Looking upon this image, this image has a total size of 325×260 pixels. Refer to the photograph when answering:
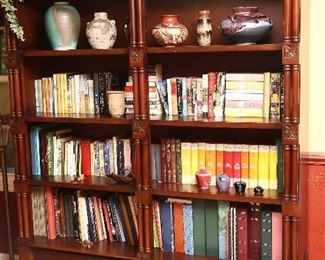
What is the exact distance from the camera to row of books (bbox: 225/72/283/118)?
85.9 inches

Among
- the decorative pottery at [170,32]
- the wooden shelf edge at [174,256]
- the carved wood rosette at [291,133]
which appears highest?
the decorative pottery at [170,32]

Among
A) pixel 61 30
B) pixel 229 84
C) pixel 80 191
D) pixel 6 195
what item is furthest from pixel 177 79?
pixel 6 195

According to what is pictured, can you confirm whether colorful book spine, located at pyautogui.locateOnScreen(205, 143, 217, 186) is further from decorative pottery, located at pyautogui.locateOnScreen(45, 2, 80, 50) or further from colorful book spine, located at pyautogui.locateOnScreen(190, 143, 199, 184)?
decorative pottery, located at pyautogui.locateOnScreen(45, 2, 80, 50)

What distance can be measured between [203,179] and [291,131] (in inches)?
19.9

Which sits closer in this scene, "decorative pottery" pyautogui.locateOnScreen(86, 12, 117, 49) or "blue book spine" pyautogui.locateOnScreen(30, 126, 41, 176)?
"decorative pottery" pyautogui.locateOnScreen(86, 12, 117, 49)

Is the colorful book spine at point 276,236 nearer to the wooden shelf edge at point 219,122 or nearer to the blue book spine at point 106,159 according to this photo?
the wooden shelf edge at point 219,122

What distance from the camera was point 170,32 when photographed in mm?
2240

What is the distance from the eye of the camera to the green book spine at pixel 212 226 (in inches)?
92.7

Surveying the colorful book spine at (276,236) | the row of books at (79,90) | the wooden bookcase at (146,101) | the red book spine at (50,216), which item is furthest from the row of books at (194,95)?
the red book spine at (50,216)

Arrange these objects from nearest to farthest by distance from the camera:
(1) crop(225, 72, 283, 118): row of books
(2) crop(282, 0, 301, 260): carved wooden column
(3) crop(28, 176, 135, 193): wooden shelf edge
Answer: (2) crop(282, 0, 301, 260): carved wooden column → (1) crop(225, 72, 283, 118): row of books → (3) crop(28, 176, 135, 193): wooden shelf edge

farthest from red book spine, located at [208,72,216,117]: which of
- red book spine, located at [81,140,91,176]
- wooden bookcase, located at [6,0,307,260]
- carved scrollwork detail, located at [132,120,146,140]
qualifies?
red book spine, located at [81,140,91,176]

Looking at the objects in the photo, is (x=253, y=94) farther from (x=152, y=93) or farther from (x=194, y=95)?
(x=152, y=93)

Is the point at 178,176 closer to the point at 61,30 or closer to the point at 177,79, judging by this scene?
the point at 177,79

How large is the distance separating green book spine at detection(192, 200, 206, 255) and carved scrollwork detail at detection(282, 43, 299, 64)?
836 mm
